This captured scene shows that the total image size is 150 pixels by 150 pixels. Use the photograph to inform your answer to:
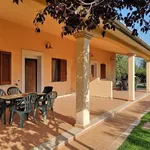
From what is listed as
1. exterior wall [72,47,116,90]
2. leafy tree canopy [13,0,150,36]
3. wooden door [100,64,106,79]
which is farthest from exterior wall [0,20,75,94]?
leafy tree canopy [13,0,150,36]

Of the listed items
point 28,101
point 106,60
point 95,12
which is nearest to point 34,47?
point 28,101

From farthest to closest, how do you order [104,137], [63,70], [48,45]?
[63,70]
[48,45]
[104,137]

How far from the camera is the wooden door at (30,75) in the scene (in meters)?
10.8

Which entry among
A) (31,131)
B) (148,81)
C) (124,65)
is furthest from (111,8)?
(124,65)

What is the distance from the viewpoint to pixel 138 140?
5.40 metres

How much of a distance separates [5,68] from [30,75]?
7.66ft

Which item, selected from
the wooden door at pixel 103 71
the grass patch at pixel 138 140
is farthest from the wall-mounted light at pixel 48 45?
the wooden door at pixel 103 71

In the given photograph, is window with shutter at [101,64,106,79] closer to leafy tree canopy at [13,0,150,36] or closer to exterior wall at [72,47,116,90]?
exterior wall at [72,47,116,90]

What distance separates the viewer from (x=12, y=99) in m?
6.19

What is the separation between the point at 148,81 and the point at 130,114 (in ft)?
31.4

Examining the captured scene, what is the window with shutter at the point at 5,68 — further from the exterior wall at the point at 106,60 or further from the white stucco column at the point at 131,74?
the exterior wall at the point at 106,60

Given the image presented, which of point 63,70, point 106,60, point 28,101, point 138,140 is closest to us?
point 138,140

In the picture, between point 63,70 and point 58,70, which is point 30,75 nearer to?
point 58,70

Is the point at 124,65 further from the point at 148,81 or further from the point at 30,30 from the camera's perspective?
the point at 30,30
